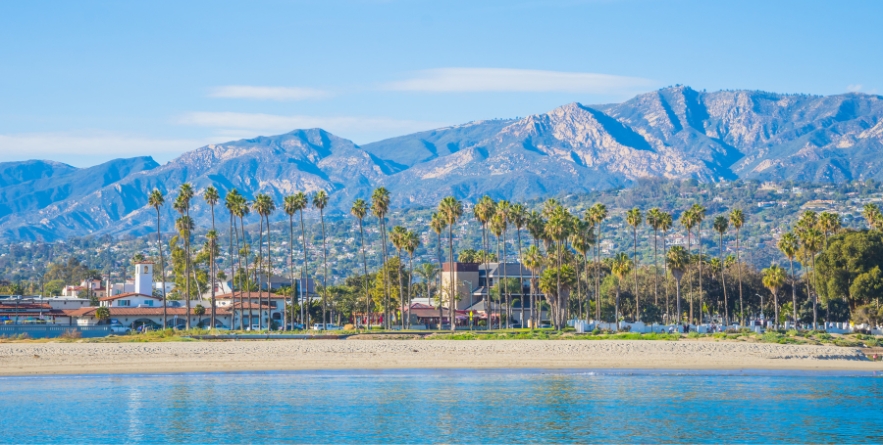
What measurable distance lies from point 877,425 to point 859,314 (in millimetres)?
61435

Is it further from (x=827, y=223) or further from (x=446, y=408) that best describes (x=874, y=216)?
(x=446, y=408)

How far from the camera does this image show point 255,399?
169 feet

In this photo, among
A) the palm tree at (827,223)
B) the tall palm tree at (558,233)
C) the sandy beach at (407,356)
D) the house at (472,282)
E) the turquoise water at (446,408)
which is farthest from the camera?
the house at (472,282)

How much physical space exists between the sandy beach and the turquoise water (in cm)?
412

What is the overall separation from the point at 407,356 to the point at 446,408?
74.6 ft

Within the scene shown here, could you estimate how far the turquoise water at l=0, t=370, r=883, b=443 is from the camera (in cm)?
4203

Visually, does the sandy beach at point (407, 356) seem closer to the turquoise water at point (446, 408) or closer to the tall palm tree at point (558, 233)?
the turquoise water at point (446, 408)

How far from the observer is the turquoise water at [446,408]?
4203cm

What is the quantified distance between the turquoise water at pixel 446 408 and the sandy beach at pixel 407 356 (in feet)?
13.5

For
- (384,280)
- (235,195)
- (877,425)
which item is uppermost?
(235,195)

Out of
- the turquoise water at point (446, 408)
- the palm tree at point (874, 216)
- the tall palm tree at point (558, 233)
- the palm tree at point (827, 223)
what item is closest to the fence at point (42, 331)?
the turquoise water at point (446, 408)

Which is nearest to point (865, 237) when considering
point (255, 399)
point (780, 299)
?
point (780, 299)

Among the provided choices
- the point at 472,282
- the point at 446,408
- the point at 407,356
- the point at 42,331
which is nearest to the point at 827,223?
the point at 472,282

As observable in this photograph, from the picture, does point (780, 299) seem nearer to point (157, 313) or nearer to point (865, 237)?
point (865, 237)
